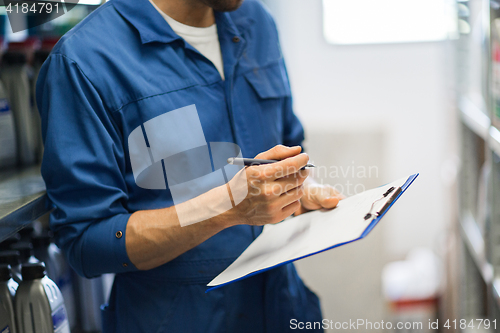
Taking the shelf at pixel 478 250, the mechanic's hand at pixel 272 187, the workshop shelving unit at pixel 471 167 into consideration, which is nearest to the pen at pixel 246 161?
the mechanic's hand at pixel 272 187

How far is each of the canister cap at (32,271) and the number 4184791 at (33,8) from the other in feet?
2.32

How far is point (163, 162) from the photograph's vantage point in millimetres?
758

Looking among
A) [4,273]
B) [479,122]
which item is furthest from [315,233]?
[479,122]

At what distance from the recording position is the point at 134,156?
0.75 meters

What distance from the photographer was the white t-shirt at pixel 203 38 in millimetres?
836

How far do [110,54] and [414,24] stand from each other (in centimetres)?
215

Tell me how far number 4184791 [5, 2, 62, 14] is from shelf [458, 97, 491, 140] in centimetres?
123

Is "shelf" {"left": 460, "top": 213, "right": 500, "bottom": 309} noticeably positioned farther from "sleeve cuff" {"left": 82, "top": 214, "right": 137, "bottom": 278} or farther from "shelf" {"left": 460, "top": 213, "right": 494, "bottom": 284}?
"sleeve cuff" {"left": 82, "top": 214, "right": 137, "bottom": 278}

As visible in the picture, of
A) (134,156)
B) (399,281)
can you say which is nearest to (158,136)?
(134,156)

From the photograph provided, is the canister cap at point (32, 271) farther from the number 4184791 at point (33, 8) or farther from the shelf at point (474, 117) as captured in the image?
the shelf at point (474, 117)

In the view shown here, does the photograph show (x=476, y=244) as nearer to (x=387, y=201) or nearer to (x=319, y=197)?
(x=319, y=197)

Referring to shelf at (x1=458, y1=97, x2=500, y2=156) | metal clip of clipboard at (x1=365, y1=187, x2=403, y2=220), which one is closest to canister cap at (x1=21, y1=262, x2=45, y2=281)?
metal clip of clipboard at (x1=365, y1=187, x2=403, y2=220)

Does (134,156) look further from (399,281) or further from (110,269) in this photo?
(399,281)

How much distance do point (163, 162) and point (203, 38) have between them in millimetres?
288
